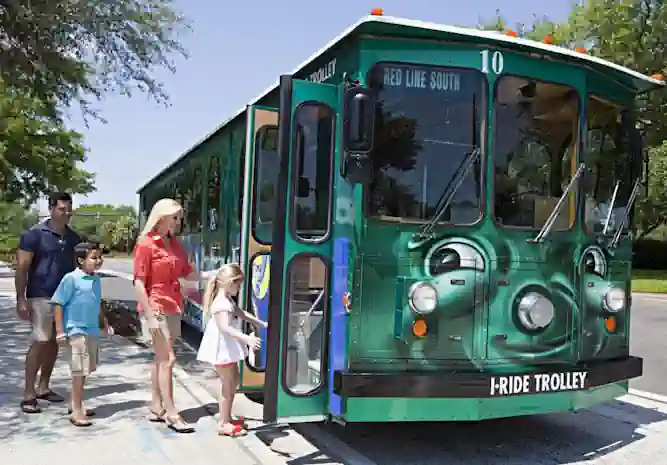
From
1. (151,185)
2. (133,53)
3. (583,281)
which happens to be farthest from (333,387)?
(151,185)

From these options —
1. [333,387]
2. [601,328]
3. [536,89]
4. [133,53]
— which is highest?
[133,53]

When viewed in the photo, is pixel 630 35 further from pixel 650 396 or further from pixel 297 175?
pixel 297 175

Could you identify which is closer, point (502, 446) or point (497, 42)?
point (497, 42)

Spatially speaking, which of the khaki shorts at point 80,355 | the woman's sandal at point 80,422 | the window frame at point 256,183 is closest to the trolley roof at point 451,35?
the window frame at point 256,183

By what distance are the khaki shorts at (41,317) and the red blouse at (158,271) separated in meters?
1.09

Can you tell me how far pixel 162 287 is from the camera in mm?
5961

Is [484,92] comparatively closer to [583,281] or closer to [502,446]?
→ [583,281]

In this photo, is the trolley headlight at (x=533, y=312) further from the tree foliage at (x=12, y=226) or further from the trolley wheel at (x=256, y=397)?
the tree foliage at (x=12, y=226)

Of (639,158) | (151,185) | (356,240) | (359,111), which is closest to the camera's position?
(359,111)

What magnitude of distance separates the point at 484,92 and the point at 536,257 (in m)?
1.30

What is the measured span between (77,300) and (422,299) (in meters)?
2.96

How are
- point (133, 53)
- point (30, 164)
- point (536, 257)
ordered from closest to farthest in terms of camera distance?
point (536, 257) < point (133, 53) < point (30, 164)

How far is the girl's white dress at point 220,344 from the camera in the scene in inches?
227

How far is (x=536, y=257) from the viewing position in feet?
18.1
